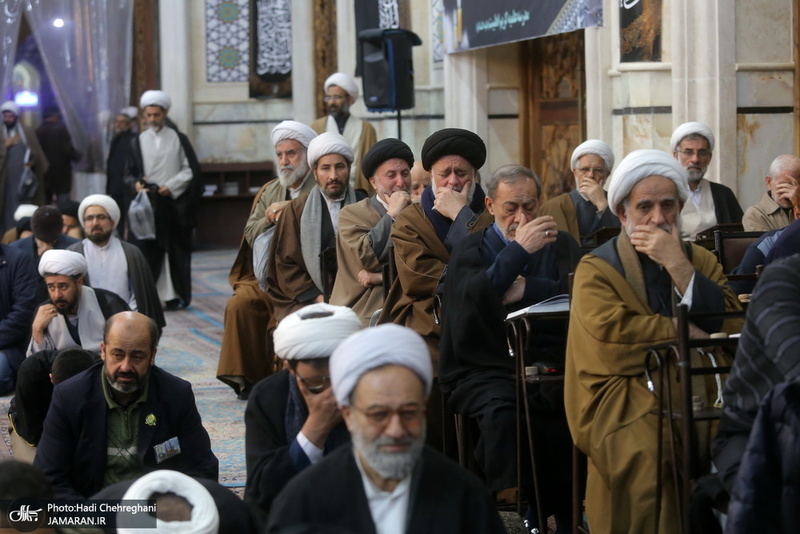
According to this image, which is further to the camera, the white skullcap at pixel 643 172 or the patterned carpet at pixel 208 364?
the patterned carpet at pixel 208 364

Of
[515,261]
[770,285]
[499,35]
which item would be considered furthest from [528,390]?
[499,35]

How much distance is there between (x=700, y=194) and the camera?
7707 mm

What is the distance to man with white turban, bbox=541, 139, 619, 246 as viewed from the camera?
7.40 metres

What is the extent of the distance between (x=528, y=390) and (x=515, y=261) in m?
0.48

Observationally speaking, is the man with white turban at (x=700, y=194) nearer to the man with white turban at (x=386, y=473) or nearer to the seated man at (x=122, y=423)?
the seated man at (x=122, y=423)

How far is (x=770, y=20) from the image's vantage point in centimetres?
890

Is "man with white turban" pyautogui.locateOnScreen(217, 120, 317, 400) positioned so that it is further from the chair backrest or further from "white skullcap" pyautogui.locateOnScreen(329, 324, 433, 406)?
"white skullcap" pyautogui.locateOnScreen(329, 324, 433, 406)

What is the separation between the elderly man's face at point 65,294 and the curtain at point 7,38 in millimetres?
10321

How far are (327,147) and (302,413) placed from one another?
150 inches

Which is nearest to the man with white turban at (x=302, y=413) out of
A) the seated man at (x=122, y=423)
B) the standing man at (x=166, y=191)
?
the seated man at (x=122, y=423)

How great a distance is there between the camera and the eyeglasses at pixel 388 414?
3133mm

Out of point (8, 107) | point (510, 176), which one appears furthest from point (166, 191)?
point (510, 176)

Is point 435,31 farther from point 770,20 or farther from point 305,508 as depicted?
point 305,508

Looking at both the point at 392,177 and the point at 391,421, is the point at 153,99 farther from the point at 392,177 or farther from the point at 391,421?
the point at 391,421
